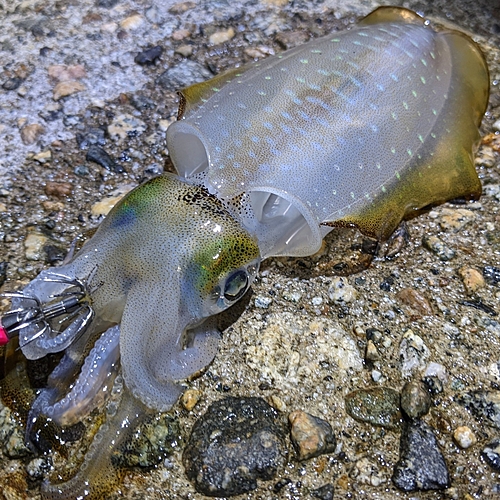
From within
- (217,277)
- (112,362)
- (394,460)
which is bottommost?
(394,460)

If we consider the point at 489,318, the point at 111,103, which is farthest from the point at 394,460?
the point at 111,103

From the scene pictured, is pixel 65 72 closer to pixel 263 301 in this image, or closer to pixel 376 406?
pixel 263 301

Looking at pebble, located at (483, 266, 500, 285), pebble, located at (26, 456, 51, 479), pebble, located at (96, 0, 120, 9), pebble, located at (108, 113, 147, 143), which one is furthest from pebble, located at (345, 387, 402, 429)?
pebble, located at (96, 0, 120, 9)

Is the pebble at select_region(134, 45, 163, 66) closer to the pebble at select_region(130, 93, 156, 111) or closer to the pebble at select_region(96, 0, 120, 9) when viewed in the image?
the pebble at select_region(130, 93, 156, 111)

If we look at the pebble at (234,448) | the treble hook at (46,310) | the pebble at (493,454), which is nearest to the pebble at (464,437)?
the pebble at (493,454)

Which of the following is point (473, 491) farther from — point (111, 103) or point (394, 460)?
point (111, 103)

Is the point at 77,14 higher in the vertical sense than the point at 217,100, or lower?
lower
